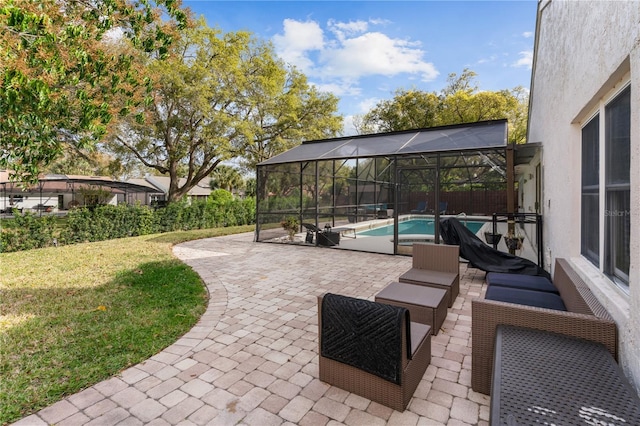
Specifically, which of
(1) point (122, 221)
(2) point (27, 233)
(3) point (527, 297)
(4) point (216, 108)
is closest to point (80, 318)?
(3) point (527, 297)

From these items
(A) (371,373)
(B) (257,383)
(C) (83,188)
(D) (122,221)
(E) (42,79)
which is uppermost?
(E) (42,79)

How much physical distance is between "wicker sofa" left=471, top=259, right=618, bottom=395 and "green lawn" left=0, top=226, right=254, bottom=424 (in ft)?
8.86

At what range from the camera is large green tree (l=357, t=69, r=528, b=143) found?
709 inches

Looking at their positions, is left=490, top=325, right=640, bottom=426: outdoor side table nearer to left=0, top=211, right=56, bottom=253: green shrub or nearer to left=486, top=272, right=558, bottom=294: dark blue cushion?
left=486, top=272, right=558, bottom=294: dark blue cushion

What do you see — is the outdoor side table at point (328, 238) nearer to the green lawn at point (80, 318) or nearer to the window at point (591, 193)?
the green lawn at point (80, 318)

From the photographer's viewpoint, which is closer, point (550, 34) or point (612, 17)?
point (612, 17)

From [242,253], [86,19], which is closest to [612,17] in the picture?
[86,19]

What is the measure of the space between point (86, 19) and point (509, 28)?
7769 mm

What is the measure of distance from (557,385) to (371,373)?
1.03 metres

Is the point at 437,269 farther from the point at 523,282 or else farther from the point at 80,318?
the point at 80,318

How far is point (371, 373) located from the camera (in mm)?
2061

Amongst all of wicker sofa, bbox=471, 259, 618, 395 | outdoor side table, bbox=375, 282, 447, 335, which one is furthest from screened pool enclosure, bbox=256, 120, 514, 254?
wicker sofa, bbox=471, 259, 618, 395

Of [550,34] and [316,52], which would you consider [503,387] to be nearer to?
[550,34]

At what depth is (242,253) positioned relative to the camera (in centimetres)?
776
